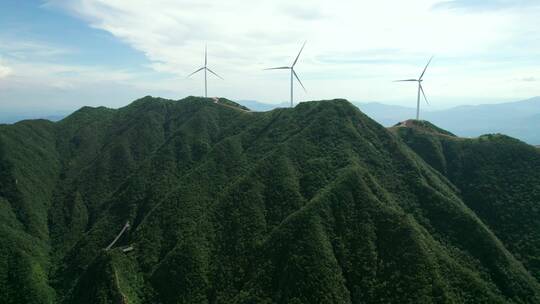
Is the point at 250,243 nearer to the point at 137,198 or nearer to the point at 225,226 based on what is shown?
the point at 225,226

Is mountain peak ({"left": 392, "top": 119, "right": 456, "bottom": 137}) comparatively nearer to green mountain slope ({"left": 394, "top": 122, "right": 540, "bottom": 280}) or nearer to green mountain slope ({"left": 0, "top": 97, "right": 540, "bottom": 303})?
green mountain slope ({"left": 394, "top": 122, "right": 540, "bottom": 280})

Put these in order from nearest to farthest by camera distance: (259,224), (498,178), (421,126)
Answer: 1. (259,224)
2. (498,178)
3. (421,126)

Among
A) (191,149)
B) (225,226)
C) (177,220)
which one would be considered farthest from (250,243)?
(191,149)

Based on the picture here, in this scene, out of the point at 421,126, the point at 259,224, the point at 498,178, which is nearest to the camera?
the point at 259,224

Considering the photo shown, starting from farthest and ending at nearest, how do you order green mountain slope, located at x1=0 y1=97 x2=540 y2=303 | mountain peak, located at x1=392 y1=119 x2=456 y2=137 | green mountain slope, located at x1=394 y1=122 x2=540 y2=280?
1. mountain peak, located at x1=392 y1=119 x2=456 y2=137
2. green mountain slope, located at x1=394 y1=122 x2=540 y2=280
3. green mountain slope, located at x1=0 y1=97 x2=540 y2=303

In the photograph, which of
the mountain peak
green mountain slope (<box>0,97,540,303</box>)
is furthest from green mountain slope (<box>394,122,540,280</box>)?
green mountain slope (<box>0,97,540,303</box>)

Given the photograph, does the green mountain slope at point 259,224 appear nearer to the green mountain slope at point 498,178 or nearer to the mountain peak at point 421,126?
the green mountain slope at point 498,178

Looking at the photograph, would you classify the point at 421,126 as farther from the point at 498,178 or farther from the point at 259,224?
the point at 259,224

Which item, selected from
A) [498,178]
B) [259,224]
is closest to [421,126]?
[498,178]
